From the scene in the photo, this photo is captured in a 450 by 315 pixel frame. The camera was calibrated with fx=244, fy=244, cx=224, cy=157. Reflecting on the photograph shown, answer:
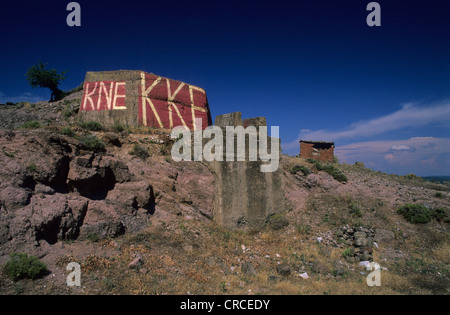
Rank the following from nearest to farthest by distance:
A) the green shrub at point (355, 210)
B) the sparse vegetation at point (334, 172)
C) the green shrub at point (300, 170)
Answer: the green shrub at point (355, 210)
the green shrub at point (300, 170)
the sparse vegetation at point (334, 172)

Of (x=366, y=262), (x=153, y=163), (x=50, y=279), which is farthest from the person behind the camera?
(x=153, y=163)

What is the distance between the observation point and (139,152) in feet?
27.2

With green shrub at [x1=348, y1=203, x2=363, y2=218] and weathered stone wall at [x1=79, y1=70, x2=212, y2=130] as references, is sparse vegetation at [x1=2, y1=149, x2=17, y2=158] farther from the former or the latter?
green shrub at [x1=348, y1=203, x2=363, y2=218]

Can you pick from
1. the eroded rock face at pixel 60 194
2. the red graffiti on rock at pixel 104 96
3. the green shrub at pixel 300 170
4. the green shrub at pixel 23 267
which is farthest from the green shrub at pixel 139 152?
the green shrub at pixel 300 170

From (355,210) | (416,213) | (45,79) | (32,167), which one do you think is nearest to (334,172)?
(355,210)

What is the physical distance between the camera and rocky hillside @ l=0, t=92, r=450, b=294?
195 inches

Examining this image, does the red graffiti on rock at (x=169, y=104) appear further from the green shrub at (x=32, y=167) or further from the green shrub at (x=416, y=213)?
the green shrub at (x=416, y=213)

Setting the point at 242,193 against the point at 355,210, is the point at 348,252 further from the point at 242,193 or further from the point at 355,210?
the point at 242,193

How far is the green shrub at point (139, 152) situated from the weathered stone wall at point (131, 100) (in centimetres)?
409

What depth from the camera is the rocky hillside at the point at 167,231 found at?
4.94 m
